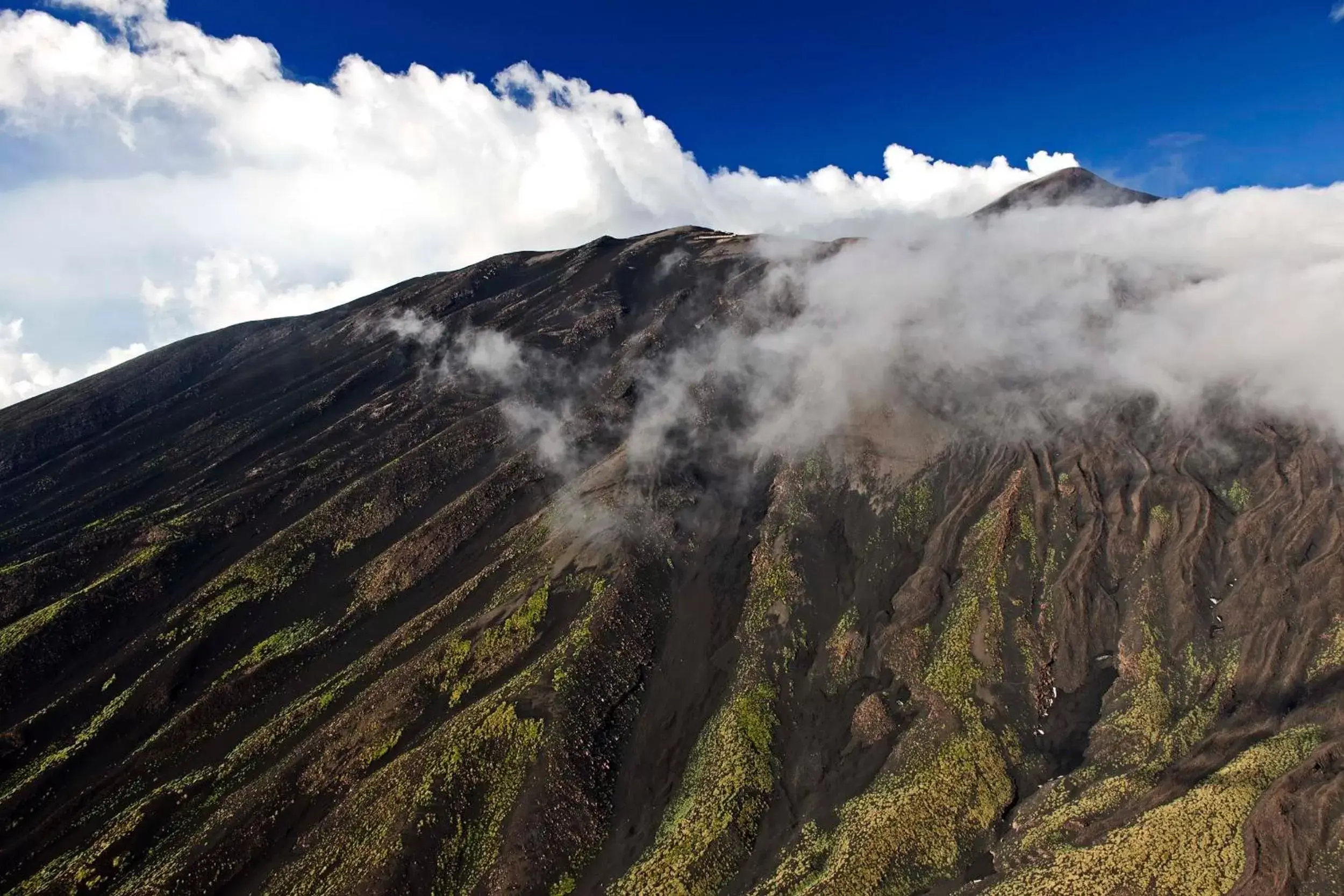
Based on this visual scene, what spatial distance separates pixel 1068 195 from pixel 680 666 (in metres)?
149

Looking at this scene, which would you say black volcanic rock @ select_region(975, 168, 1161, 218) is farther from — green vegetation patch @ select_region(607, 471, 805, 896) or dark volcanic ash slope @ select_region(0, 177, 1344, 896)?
green vegetation patch @ select_region(607, 471, 805, 896)

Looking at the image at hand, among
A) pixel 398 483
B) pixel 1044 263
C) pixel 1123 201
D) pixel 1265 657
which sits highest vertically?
pixel 1123 201

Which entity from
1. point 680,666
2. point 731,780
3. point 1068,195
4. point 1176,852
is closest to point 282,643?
point 680,666

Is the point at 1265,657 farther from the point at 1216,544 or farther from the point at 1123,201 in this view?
the point at 1123,201

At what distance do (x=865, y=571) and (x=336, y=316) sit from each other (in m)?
131

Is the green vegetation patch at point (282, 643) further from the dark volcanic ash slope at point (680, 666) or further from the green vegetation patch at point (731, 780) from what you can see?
the green vegetation patch at point (731, 780)

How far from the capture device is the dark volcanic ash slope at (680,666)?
49250 millimetres

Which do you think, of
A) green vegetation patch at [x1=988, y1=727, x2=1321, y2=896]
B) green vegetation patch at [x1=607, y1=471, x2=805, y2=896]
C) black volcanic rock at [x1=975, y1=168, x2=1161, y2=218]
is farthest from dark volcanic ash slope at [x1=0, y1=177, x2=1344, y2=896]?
black volcanic rock at [x1=975, y1=168, x2=1161, y2=218]

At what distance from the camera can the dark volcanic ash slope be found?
49.2m

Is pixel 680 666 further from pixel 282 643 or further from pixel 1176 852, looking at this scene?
pixel 282 643

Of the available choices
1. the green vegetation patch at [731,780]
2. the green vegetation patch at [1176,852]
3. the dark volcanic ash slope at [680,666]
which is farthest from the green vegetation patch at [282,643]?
the green vegetation patch at [1176,852]

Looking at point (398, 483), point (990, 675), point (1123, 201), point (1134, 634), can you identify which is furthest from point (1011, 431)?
point (1123, 201)

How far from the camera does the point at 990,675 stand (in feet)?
208

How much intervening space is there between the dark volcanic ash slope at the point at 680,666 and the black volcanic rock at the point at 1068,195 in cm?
8900
